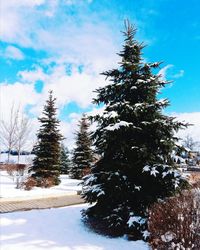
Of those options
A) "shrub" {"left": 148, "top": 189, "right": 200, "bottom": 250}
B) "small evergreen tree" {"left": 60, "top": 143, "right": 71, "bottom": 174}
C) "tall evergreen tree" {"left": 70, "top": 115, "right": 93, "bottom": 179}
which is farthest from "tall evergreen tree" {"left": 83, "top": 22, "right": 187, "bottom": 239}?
"small evergreen tree" {"left": 60, "top": 143, "right": 71, "bottom": 174}

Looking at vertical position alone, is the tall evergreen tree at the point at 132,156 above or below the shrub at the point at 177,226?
above

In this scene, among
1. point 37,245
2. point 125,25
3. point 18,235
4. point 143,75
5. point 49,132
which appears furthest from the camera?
point 49,132

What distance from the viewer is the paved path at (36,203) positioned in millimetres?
12516

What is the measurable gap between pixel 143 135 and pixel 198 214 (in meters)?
3.57

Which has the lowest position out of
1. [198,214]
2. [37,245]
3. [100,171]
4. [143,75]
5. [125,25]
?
[37,245]

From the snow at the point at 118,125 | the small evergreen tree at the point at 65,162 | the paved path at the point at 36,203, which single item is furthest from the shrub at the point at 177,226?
the small evergreen tree at the point at 65,162

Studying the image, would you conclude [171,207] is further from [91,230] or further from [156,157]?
[91,230]

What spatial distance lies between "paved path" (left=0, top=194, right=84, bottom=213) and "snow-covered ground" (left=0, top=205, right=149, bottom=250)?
4.76 feet

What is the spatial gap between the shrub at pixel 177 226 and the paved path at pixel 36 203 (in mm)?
5970

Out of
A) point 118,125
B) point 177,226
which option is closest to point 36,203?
point 118,125

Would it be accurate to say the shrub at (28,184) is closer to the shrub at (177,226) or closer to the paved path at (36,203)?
the paved path at (36,203)

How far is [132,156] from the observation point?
9109 mm

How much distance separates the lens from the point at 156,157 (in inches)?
352

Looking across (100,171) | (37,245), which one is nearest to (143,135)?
(100,171)
